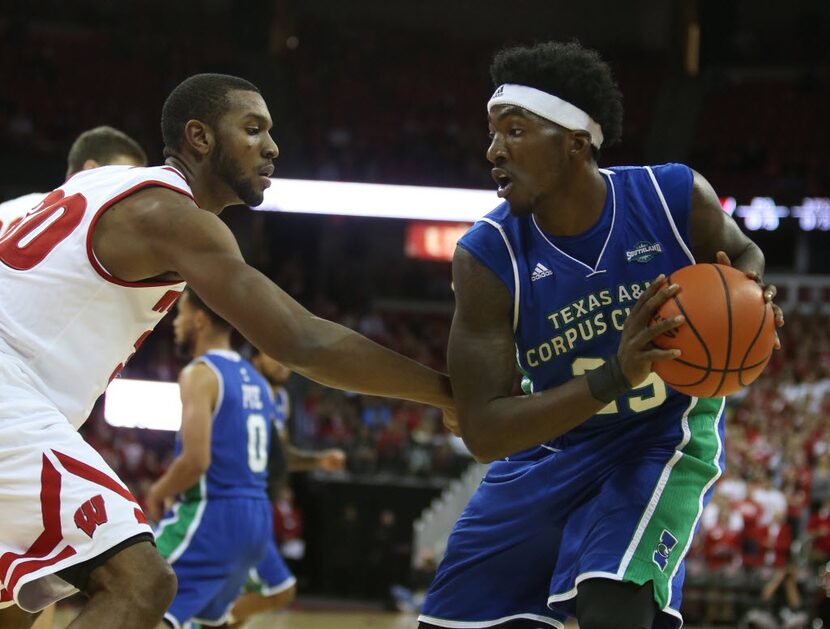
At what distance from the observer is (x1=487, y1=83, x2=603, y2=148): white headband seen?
3.28 meters

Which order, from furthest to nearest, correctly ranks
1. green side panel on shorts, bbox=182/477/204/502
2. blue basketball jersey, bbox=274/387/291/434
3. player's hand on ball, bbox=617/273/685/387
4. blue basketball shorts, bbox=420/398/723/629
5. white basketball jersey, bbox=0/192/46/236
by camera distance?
blue basketball jersey, bbox=274/387/291/434, green side panel on shorts, bbox=182/477/204/502, white basketball jersey, bbox=0/192/46/236, blue basketball shorts, bbox=420/398/723/629, player's hand on ball, bbox=617/273/685/387

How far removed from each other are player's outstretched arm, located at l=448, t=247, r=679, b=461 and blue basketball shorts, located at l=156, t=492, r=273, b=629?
275cm

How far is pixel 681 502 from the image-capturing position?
3193 millimetres

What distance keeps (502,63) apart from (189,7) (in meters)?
20.9

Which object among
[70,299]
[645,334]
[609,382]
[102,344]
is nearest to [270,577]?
[102,344]

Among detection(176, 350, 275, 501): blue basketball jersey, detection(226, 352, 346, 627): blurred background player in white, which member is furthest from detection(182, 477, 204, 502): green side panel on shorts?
detection(226, 352, 346, 627): blurred background player in white

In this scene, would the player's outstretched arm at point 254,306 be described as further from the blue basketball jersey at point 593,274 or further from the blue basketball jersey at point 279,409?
the blue basketball jersey at point 279,409

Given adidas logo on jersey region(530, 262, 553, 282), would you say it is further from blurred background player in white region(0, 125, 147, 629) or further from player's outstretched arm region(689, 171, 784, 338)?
blurred background player in white region(0, 125, 147, 629)

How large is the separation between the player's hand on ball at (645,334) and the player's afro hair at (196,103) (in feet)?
4.56

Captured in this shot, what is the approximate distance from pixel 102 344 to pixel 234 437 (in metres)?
2.80

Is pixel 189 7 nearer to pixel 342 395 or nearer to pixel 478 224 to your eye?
pixel 342 395

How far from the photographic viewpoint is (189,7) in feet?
75.3

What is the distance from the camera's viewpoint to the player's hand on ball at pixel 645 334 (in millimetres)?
2814

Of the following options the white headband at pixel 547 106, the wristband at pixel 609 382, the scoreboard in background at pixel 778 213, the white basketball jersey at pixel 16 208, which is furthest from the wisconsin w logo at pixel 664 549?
the scoreboard in background at pixel 778 213
